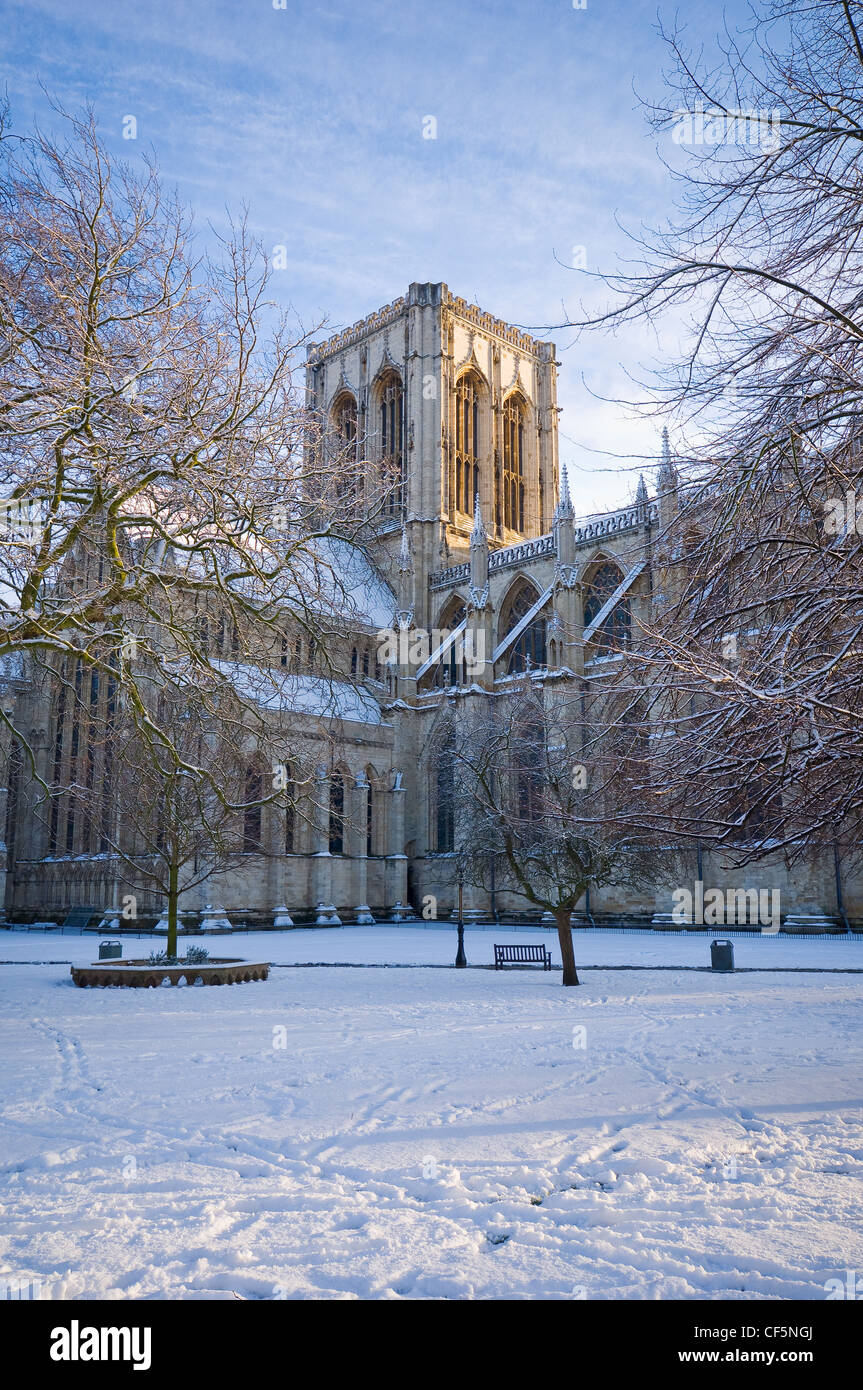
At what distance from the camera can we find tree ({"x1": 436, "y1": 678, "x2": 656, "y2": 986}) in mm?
7329

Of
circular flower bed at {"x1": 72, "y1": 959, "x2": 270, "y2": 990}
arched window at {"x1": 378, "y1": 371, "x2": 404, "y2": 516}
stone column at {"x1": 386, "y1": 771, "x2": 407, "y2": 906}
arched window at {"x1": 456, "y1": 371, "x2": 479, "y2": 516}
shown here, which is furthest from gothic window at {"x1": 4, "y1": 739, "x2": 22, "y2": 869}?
arched window at {"x1": 456, "y1": 371, "x2": 479, "y2": 516}

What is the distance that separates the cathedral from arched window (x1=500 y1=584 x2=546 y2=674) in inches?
3.5

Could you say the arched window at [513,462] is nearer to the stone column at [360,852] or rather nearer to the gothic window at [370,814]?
the gothic window at [370,814]

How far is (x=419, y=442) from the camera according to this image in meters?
48.0

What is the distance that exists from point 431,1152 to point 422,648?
38.8m

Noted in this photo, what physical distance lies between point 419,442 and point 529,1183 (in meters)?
45.2

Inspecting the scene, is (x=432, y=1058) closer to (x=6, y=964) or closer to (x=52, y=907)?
(x=6, y=964)

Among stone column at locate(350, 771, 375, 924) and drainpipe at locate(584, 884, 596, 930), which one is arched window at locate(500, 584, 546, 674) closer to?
stone column at locate(350, 771, 375, 924)

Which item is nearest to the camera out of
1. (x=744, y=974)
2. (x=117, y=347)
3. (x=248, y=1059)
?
(x=117, y=347)

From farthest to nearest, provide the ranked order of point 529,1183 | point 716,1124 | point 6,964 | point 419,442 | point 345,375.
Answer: point 345,375
point 419,442
point 6,964
point 716,1124
point 529,1183

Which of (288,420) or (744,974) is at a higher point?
(288,420)

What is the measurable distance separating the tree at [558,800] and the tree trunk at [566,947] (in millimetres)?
17

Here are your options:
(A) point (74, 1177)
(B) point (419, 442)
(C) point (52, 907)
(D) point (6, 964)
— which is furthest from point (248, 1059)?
(B) point (419, 442)

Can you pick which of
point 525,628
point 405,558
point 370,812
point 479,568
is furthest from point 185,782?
point 405,558
